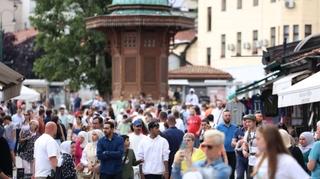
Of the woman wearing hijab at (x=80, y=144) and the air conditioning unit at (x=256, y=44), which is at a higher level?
the air conditioning unit at (x=256, y=44)

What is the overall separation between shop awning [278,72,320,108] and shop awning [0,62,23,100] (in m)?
6.04

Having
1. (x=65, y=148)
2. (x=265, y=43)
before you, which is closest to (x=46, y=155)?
(x=65, y=148)

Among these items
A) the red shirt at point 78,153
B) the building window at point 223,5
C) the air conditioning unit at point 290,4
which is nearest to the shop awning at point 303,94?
the red shirt at point 78,153

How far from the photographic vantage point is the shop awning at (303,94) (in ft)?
69.3

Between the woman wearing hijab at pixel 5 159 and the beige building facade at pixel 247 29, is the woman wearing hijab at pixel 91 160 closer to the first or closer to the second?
the woman wearing hijab at pixel 5 159

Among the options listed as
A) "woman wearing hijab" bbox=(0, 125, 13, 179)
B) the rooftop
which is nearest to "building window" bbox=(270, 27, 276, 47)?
the rooftop

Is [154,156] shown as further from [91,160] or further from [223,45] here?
[223,45]

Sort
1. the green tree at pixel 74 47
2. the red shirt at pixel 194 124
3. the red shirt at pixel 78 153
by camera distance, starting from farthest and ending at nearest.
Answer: the green tree at pixel 74 47 < the red shirt at pixel 194 124 < the red shirt at pixel 78 153

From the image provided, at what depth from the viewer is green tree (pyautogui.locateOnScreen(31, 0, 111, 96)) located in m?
64.4

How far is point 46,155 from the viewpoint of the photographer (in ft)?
60.6

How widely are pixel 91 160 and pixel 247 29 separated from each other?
177 ft

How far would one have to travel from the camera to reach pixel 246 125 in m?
21.8

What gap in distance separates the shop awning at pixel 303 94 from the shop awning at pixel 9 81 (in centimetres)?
604

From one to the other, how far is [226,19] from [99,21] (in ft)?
100.0
